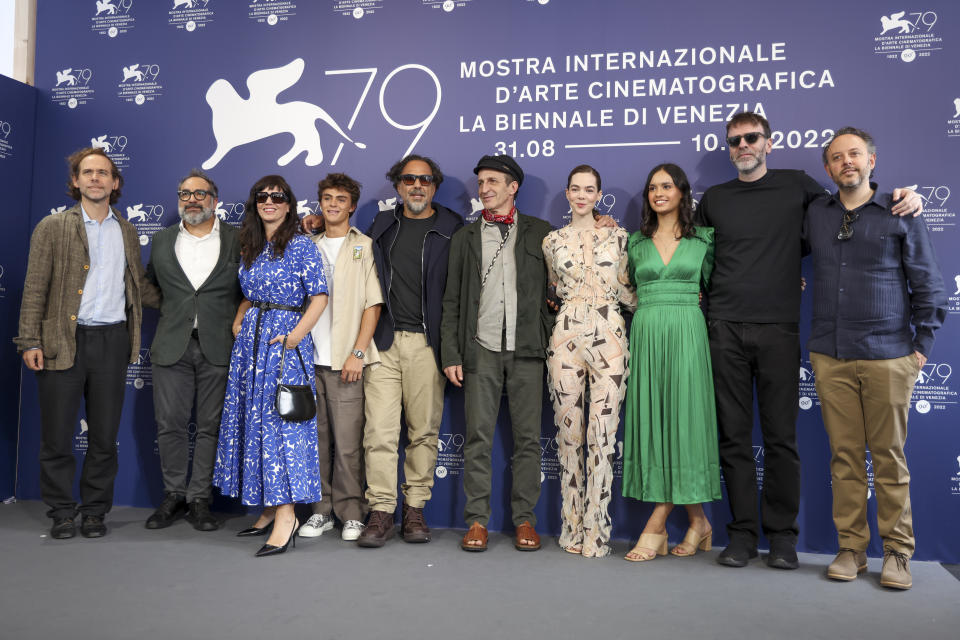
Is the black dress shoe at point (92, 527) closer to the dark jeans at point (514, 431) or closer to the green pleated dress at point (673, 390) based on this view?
the dark jeans at point (514, 431)

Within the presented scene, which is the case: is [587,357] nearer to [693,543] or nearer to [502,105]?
[693,543]

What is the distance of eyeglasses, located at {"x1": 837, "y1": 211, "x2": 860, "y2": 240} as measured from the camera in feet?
11.2

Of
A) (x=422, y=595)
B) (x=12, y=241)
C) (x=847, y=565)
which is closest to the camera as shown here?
(x=422, y=595)

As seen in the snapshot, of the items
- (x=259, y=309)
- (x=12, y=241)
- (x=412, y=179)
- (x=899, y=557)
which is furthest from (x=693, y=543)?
(x=12, y=241)

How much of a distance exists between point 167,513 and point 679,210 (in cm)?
343

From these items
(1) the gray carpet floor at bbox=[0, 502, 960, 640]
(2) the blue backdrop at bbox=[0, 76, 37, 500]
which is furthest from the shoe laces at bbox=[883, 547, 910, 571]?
(2) the blue backdrop at bbox=[0, 76, 37, 500]

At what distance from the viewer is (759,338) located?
3586 mm

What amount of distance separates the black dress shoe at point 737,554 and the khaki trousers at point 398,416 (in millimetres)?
1622

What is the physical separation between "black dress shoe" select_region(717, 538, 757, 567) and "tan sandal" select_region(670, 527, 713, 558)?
16cm

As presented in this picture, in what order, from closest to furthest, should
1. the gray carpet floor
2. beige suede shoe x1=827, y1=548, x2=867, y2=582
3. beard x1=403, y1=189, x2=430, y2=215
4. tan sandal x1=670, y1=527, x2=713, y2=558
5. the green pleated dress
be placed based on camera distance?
the gray carpet floor
beige suede shoe x1=827, y1=548, x2=867, y2=582
the green pleated dress
tan sandal x1=670, y1=527, x2=713, y2=558
beard x1=403, y1=189, x2=430, y2=215

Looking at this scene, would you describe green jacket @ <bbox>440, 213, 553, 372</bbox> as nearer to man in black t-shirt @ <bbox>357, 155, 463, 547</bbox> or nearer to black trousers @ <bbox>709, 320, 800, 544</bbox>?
man in black t-shirt @ <bbox>357, 155, 463, 547</bbox>

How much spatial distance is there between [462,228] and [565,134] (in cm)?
91

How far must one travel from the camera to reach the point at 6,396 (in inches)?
190

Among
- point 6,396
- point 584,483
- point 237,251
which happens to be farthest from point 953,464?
point 6,396
